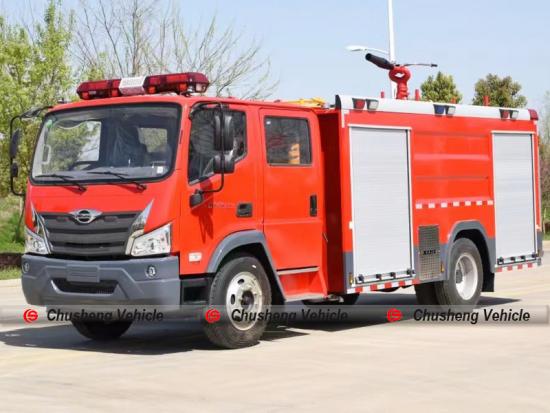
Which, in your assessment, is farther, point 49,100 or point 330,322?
point 49,100

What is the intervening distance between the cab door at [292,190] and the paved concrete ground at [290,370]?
970mm

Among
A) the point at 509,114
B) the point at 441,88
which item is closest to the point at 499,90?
Answer: the point at 441,88

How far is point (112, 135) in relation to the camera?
11148 mm

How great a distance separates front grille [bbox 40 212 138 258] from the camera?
34.9 ft

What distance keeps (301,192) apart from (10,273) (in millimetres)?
12842

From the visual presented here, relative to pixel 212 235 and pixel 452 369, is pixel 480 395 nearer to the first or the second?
pixel 452 369

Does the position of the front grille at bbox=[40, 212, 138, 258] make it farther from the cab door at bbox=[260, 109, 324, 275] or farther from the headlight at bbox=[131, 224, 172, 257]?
the cab door at bbox=[260, 109, 324, 275]

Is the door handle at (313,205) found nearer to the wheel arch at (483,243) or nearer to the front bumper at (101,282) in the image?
the front bumper at (101,282)

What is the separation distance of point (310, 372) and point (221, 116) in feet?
8.87

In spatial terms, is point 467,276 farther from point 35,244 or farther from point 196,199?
point 35,244

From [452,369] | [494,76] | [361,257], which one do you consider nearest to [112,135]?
[361,257]

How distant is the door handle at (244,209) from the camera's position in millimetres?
11227

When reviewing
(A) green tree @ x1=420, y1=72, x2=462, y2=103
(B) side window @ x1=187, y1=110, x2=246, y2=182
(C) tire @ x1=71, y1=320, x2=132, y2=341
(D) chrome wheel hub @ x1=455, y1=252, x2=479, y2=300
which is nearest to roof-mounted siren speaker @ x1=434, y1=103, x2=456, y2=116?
(D) chrome wheel hub @ x1=455, y1=252, x2=479, y2=300

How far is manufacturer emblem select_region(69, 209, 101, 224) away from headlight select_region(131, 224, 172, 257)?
0.54m
